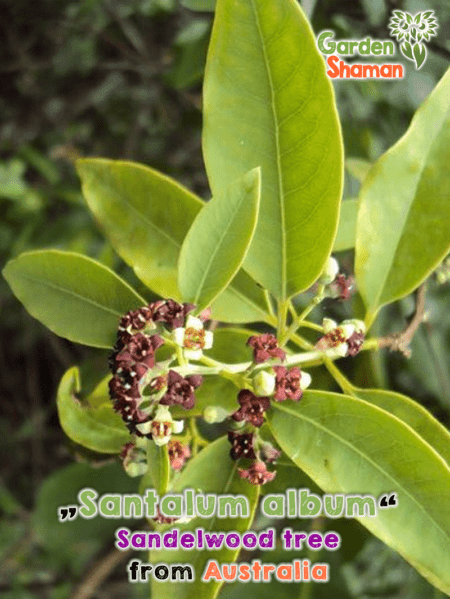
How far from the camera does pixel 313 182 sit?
3.72ft

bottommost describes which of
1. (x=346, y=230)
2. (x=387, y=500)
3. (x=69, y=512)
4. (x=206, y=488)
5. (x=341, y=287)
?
(x=387, y=500)

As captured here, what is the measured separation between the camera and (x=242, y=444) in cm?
122

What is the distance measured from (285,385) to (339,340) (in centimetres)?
11

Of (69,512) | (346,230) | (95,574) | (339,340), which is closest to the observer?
(339,340)

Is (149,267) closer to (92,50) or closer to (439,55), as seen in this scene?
(439,55)

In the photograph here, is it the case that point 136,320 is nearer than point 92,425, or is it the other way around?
point 136,320

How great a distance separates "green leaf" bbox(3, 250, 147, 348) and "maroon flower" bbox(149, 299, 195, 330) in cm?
13

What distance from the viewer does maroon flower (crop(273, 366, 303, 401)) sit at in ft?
3.66

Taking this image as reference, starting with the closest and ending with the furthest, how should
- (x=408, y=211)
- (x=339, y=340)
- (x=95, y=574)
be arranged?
(x=339, y=340), (x=408, y=211), (x=95, y=574)

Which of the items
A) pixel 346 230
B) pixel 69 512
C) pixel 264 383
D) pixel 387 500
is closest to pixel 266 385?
pixel 264 383

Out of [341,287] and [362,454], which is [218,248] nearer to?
[341,287]

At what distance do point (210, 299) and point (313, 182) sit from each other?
0.70 feet

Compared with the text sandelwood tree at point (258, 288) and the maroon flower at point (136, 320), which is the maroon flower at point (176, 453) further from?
the maroon flower at point (136, 320)

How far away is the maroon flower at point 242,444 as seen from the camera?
1.22 metres
